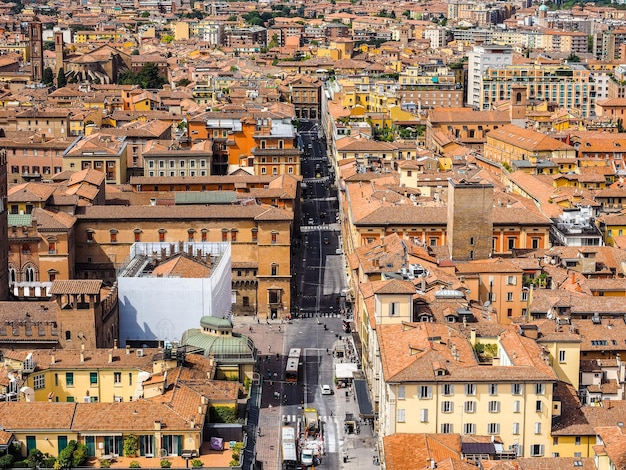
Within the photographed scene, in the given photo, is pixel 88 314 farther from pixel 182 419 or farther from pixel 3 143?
pixel 3 143

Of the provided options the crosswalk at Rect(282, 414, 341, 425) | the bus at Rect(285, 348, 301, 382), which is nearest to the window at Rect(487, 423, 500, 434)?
the crosswalk at Rect(282, 414, 341, 425)

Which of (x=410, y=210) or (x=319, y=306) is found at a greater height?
(x=410, y=210)

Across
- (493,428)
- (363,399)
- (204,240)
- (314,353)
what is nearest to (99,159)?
(204,240)

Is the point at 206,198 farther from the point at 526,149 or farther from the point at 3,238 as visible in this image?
the point at 526,149

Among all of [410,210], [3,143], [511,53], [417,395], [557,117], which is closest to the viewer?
[417,395]

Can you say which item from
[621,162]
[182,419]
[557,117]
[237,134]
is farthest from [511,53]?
[182,419]

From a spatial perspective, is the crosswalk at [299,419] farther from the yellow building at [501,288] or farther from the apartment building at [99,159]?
the apartment building at [99,159]
